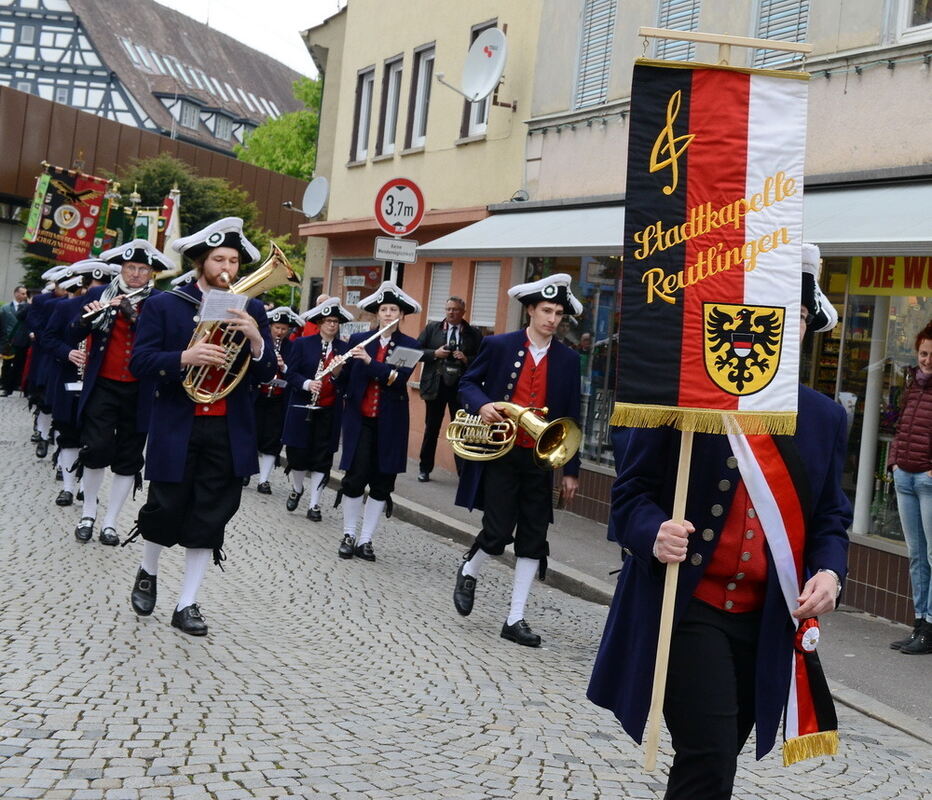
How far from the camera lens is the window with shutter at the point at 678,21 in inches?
543

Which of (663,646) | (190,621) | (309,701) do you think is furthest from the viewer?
(190,621)

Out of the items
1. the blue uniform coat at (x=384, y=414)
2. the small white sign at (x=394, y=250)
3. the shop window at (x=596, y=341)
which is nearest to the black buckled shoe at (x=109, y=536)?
the blue uniform coat at (x=384, y=414)

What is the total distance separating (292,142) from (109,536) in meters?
60.2

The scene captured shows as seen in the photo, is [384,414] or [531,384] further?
[384,414]

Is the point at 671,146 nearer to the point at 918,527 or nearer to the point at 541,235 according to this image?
the point at 918,527

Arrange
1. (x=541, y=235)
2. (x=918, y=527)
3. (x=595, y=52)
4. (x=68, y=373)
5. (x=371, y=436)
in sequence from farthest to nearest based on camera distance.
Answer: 1. (x=595, y=52)
2. (x=541, y=235)
3. (x=68, y=373)
4. (x=371, y=436)
5. (x=918, y=527)

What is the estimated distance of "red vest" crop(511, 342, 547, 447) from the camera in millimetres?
8367

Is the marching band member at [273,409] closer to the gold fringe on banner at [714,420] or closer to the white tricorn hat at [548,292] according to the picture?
the white tricorn hat at [548,292]

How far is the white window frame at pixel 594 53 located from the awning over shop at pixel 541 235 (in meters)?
1.40

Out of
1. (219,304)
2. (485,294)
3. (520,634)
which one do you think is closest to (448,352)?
(485,294)

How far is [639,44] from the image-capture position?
14.8 metres

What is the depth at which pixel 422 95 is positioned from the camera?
2097 cm

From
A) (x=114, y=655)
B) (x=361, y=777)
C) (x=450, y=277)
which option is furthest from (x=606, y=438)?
(x=361, y=777)

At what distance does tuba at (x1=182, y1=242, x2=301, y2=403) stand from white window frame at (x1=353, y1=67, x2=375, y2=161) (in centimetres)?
1628
